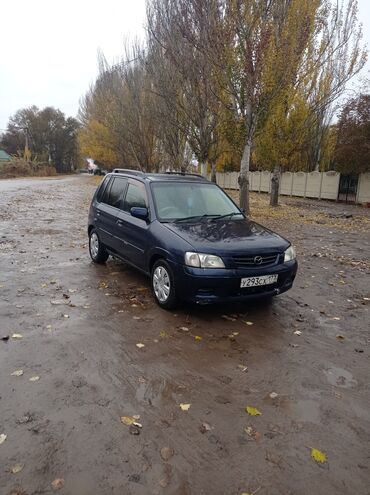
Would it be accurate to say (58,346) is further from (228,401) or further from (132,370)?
(228,401)

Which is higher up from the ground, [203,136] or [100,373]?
[203,136]

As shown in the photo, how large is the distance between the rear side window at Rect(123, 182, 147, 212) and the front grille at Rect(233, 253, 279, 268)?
1.89 m

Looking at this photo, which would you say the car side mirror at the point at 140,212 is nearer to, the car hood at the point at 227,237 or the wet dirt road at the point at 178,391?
the car hood at the point at 227,237

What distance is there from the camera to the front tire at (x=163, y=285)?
5027 millimetres

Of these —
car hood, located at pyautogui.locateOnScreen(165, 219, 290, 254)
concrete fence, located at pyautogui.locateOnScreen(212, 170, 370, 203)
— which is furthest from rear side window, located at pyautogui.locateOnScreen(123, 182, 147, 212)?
concrete fence, located at pyautogui.locateOnScreen(212, 170, 370, 203)

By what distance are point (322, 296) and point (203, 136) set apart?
38.5 feet

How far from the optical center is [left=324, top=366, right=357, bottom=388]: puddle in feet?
12.1

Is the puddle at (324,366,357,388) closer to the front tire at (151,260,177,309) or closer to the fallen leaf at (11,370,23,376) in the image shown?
the front tire at (151,260,177,309)

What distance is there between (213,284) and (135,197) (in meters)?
2.34

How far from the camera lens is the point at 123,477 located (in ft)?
8.16

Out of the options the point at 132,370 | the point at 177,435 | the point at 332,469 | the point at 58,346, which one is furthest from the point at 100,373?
the point at 332,469

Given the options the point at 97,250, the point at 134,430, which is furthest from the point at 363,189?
the point at 134,430

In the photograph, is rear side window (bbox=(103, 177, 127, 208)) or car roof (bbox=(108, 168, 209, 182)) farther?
rear side window (bbox=(103, 177, 127, 208))

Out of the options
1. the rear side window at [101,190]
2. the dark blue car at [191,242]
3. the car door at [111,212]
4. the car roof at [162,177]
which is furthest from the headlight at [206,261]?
the rear side window at [101,190]
